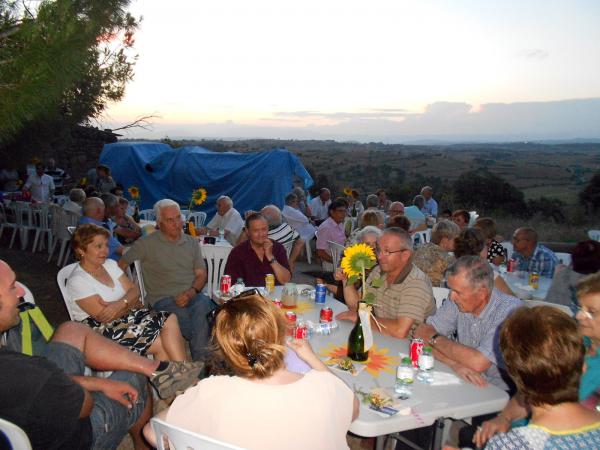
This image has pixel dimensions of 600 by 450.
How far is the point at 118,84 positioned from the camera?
6.68m

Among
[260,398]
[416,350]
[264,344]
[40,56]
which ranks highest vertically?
[40,56]

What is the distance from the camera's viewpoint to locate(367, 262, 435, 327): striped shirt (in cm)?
308

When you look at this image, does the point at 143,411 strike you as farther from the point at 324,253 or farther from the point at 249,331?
the point at 324,253

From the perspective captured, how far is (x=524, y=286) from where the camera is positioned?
189 inches

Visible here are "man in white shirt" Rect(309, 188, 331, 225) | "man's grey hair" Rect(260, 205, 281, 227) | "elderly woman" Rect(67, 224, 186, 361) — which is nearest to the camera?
"elderly woman" Rect(67, 224, 186, 361)

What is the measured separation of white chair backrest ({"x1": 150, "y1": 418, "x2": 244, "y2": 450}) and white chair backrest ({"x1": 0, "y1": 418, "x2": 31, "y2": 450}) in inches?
19.4

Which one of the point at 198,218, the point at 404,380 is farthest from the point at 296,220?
the point at 404,380

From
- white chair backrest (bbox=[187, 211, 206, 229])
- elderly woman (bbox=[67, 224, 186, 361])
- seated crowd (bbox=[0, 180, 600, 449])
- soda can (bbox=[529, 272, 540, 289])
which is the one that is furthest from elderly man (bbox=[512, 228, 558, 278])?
white chair backrest (bbox=[187, 211, 206, 229])

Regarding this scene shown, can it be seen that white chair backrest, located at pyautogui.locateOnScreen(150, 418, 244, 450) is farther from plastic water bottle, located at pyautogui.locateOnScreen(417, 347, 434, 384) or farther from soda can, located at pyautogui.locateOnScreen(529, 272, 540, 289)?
soda can, located at pyautogui.locateOnScreen(529, 272, 540, 289)

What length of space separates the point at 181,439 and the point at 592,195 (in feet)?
62.3

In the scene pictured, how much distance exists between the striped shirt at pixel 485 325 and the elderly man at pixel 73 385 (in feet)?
5.14

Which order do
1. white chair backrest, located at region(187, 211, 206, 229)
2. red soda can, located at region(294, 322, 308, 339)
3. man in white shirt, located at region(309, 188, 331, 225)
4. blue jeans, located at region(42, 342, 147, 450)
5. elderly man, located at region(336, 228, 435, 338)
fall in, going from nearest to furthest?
blue jeans, located at region(42, 342, 147, 450) < red soda can, located at region(294, 322, 308, 339) < elderly man, located at region(336, 228, 435, 338) < white chair backrest, located at region(187, 211, 206, 229) < man in white shirt, located at region(309, 188, 331, 225)

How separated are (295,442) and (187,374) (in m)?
1.54

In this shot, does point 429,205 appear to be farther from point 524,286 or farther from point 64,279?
point 64,279
